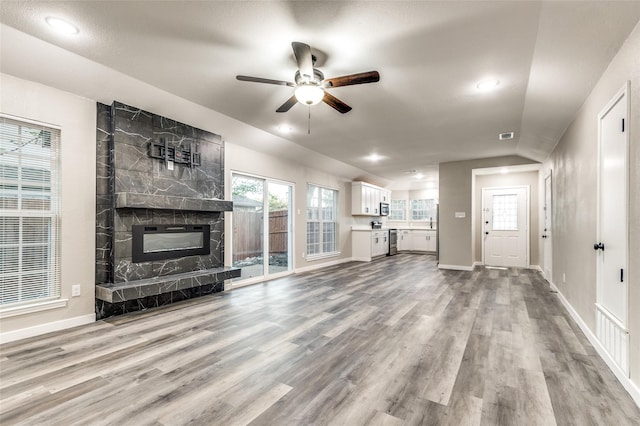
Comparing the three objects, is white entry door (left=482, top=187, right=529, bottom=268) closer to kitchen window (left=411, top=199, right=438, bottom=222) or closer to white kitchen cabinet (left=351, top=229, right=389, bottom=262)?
white kitchen cabinet (left=351, top=229, right=389, bottom=262)

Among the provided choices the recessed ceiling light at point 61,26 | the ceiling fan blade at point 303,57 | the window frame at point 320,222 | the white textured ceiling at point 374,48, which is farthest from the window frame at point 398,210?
the recessed ceiling light at point 61,26

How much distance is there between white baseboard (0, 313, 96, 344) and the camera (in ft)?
9.45

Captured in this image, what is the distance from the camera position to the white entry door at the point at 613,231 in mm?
2146

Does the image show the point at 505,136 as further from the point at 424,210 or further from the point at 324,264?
the point at 424,210

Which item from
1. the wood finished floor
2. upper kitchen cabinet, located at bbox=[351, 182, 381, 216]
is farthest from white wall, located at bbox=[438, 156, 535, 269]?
the wood finished floor

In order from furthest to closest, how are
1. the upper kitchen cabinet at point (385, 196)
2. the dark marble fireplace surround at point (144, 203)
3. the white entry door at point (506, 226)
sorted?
the upper kitchen cabinet at point (385, 196) < the white entry door at point (506, 226) < the dark marble fireplace surround at point (144, 203)

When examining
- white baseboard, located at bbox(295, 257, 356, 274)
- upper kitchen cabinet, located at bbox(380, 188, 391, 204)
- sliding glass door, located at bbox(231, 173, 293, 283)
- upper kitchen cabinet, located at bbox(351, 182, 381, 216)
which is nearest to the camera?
sliding glass door, located at bbox(231, 173, 293, 283)

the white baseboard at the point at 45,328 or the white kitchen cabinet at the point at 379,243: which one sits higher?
the white kitchen cabinet at the point at 379,243

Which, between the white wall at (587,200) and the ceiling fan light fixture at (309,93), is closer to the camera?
the white wall at (587,200)

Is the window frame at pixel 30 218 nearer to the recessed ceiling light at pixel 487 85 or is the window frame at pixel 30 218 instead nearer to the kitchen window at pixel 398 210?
the recessed ceiling light at pixel 487 85

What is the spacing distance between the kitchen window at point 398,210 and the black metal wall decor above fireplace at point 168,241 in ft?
27.2

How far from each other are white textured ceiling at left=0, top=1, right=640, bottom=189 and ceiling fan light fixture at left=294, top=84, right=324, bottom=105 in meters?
0.32

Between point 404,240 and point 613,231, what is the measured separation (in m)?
8.69

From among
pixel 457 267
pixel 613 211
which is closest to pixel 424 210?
pixel 457 267
